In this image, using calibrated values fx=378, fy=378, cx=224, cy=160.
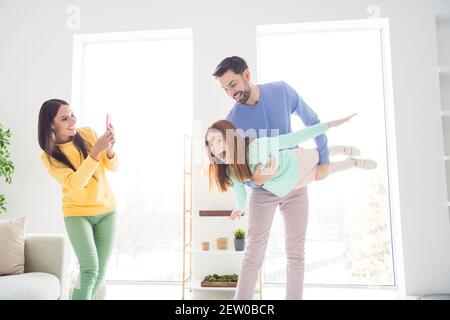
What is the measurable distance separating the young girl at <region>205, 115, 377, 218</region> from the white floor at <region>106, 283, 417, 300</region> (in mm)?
768

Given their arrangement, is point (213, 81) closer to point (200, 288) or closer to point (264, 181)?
point (264, 181)

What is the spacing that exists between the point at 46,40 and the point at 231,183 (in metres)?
1.76

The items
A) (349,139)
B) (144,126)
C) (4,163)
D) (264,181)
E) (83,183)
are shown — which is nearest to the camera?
(264,181)

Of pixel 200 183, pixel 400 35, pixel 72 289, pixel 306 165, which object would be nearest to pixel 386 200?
pixel 306 165

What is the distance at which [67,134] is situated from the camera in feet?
7.28

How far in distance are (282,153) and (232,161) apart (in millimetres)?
276

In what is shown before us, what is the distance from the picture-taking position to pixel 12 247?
2211mm

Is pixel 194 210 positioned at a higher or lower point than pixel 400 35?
lower

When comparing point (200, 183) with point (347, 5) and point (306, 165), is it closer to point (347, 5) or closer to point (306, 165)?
point (306, 165)

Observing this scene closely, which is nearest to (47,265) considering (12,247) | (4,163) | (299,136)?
(12,247)

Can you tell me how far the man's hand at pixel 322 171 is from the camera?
214 cm

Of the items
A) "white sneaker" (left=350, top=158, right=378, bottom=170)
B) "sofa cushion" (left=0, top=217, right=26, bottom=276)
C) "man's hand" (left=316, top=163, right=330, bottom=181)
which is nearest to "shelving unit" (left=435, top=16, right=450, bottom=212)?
"white sneaker" (left=350, top=158, right=378, bottom=170)
